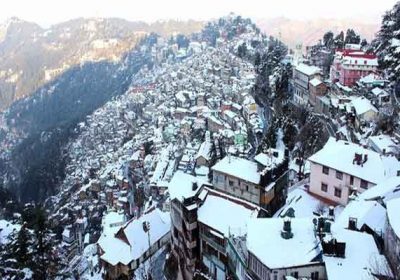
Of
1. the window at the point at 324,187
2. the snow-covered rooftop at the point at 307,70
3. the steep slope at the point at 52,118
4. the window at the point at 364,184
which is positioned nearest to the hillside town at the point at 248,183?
the window at the point at 364,184

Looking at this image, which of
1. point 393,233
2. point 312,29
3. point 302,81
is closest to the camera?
point 393,233

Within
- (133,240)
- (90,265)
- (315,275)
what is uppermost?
(315,275)

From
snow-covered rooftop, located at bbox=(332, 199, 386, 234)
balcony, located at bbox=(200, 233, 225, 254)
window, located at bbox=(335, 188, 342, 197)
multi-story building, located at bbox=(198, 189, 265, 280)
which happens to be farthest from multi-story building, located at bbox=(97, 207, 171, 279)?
snow-covered rooftop, located at bbox=(332, 199, 386, 234)

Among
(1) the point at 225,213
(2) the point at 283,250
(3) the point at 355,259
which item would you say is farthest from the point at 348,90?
(2) the point at 283,250

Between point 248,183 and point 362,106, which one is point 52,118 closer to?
point 362,106

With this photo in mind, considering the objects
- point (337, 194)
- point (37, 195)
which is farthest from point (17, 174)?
point (337, 194)

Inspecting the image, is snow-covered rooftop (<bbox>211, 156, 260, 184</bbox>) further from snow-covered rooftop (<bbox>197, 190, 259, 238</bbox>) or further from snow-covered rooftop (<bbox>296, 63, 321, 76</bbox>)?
snow-covered rooftop (<bbox>296, 63, 321, 76</bbox>)
